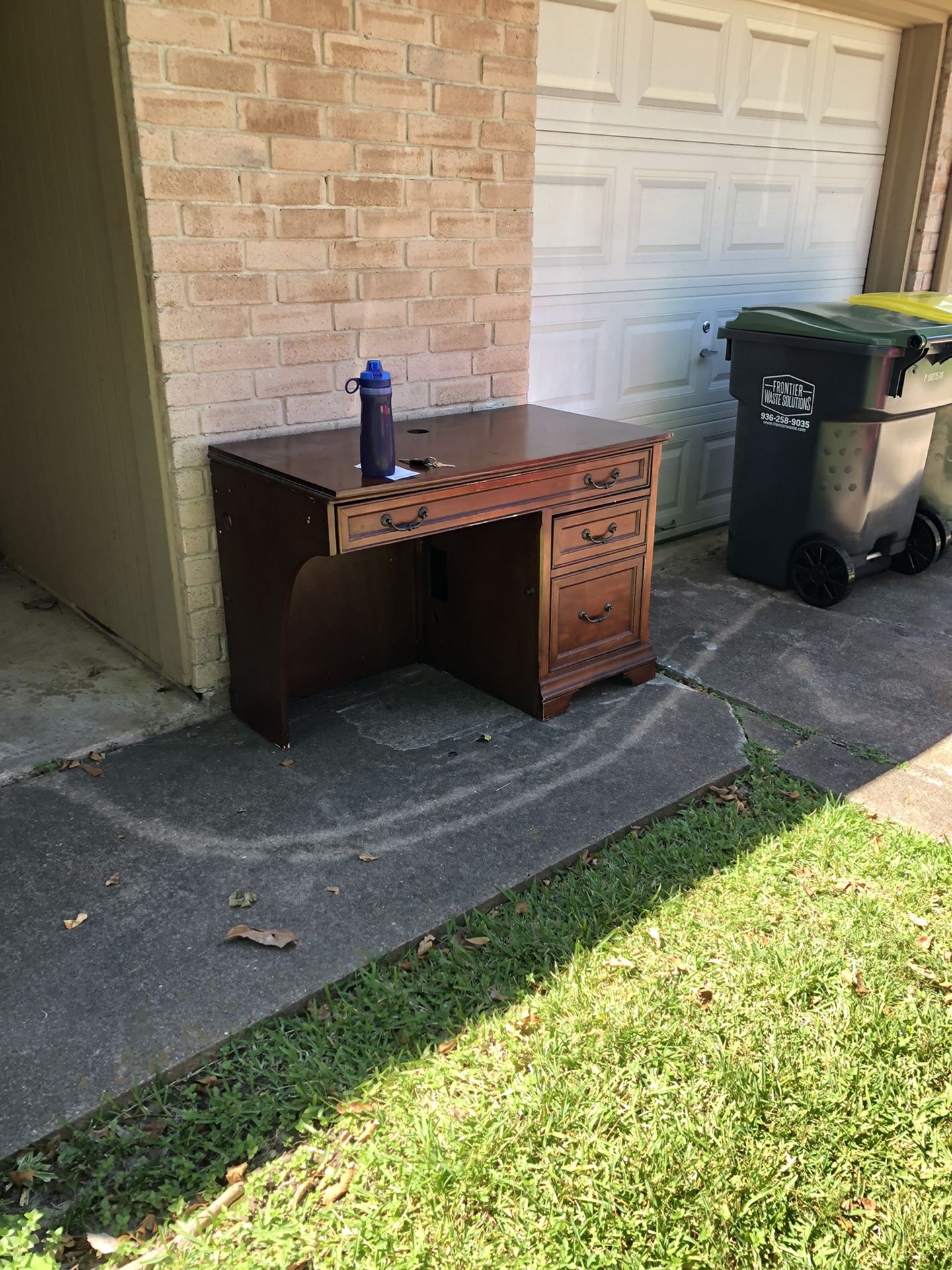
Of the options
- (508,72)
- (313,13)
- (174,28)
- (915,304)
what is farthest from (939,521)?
(174,28)

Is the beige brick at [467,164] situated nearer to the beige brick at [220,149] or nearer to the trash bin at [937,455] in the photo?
the beige brick at [220,149]

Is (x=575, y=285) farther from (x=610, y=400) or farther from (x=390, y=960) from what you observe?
(x=390, y=960)

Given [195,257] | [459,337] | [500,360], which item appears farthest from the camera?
[500,360]

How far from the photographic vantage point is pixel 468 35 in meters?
3.59

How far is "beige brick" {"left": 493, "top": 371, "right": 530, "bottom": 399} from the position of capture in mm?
4137

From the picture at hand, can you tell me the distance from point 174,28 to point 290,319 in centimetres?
88

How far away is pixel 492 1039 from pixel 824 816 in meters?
1.35

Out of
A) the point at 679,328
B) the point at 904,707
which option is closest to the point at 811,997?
the point at 904,707

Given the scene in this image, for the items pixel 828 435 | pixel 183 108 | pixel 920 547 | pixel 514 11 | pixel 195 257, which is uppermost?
pixel 514 11

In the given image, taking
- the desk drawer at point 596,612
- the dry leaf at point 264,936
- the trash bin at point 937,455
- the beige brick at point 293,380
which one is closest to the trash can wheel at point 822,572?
the trash bin at point 937,455

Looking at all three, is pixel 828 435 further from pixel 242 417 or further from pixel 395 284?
pixel 242 417

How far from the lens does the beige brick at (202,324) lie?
10.4 ft

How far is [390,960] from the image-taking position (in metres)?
2.54

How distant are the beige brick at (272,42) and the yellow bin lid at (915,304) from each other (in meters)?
2.95
